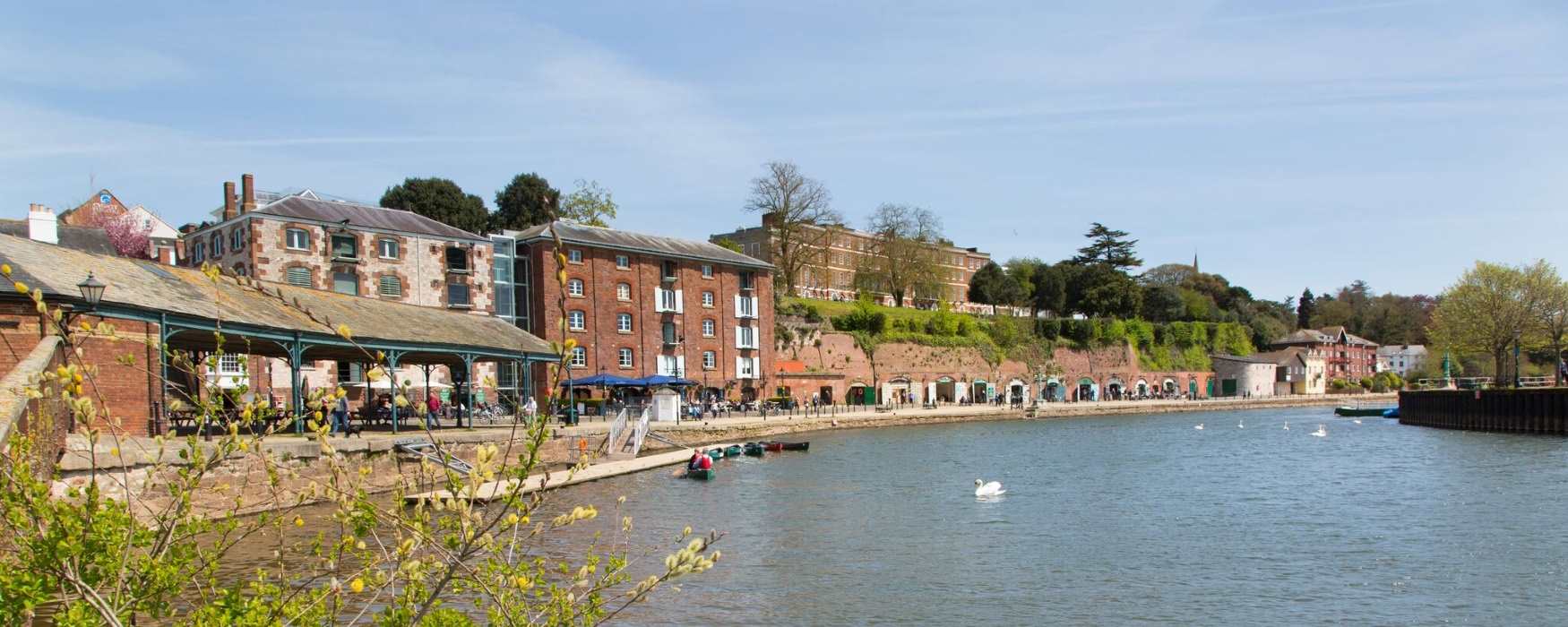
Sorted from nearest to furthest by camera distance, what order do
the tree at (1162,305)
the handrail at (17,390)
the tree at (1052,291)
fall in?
1. the handrail at (17,390)
2. the tree at (1052,291)
3. the tree at (1162,305)

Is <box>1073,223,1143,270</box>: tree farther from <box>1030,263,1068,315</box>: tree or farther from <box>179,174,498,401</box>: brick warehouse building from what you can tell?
<box>179,174,498,401</box>: brick warehouse building

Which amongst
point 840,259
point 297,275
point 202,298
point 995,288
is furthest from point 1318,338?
point 202,298

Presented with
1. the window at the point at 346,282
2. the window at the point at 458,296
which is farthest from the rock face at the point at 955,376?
the window at the point at 346,282

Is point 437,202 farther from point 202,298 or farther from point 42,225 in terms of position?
point 202,298

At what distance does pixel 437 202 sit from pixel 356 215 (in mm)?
22421

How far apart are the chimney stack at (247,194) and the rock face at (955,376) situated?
33.0 m

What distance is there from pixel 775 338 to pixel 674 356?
11.2m

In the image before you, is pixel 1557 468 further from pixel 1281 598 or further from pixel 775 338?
pixel 775 338

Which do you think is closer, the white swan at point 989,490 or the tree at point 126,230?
the white swan at point 989,490

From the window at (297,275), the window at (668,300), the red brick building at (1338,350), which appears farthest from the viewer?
the red brick building at (1338,350)

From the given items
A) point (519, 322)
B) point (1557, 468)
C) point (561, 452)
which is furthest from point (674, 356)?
point (1557, 468)

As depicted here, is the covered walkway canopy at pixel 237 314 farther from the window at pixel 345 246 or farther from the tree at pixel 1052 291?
the tree at pixel 1052 291

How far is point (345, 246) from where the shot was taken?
49.4m

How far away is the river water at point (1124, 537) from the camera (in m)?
15.9
